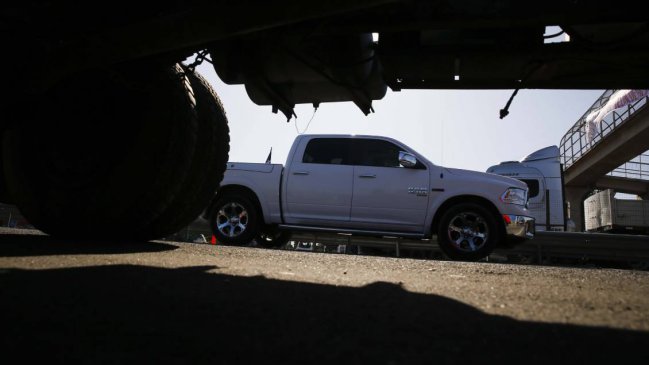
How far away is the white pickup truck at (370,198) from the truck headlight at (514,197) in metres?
0.02

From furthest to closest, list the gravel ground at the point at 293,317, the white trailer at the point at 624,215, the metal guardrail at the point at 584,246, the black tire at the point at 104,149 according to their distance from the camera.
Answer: the white trailer at the point at 624,215 < the metal guardrail at the point at 584,246 < the black tire at the point at 104,149 < the gravel ground at the point at 293,317

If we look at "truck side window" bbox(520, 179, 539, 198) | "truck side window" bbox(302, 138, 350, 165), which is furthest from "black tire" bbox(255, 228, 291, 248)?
"truck side window" bbox(520, 179, 539, 198)

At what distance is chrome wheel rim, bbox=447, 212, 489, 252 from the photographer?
660cm

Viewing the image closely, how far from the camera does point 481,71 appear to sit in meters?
2.93

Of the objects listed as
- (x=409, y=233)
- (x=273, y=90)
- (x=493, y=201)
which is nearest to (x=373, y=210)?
(x=409, y=233)

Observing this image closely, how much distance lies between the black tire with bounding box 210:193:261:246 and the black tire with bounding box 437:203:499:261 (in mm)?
2910

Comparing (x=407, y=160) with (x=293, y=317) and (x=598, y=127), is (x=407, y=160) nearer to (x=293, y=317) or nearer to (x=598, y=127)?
(x=293, y=317)

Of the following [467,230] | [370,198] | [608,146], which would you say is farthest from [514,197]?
[608,146]

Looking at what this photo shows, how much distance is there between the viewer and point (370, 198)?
23.2 feet

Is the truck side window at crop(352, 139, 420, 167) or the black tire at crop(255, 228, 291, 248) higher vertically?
the truck side window at crop(352, 139, 420, 167)

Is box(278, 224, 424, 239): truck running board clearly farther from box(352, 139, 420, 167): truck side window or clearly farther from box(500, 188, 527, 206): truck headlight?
box(500, 188, 527, 206): truck headlight

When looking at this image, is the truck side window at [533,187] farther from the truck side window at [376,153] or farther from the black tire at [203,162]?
the black tire at [203,162]

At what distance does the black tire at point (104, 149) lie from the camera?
3312 millimetres

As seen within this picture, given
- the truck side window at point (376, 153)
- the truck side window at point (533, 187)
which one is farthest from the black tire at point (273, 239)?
the truck side window at point (533, 187)
